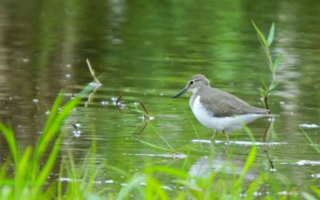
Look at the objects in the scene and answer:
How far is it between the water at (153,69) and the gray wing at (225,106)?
336mm

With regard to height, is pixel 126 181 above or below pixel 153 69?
above

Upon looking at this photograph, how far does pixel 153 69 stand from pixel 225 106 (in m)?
3.89

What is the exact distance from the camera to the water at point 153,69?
6703mm

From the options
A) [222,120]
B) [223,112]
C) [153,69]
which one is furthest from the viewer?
[153,69]

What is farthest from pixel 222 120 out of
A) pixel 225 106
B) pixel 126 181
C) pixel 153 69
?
pixel 153 69

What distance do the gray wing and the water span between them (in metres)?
0.34

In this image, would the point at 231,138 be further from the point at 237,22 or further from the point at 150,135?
the point at 237,22

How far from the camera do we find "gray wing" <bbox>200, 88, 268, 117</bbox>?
701cm

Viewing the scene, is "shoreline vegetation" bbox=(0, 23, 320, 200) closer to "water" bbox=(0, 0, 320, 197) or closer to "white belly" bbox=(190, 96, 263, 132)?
"water" bbox=(0, 0, 320, 197)

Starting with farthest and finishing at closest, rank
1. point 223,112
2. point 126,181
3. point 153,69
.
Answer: point 153,69 < point 223,112 < point 126,181

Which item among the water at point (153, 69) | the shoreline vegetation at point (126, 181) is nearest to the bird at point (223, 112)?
the water at point (153, 69)

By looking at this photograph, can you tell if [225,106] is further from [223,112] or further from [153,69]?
[153,69]

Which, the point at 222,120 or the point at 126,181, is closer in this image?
the point at 126,181

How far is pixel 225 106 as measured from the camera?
7188 millimetres
